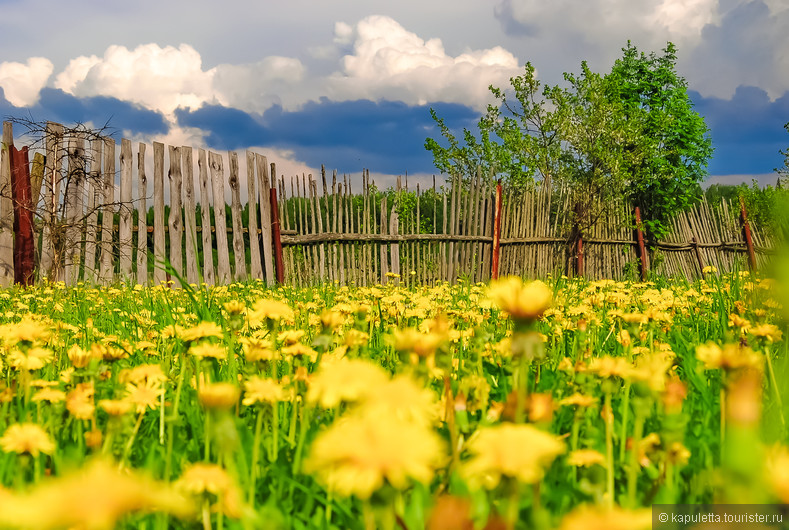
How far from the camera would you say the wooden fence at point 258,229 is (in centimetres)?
735

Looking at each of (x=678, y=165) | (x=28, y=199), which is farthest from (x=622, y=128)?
(x=28, y=199)

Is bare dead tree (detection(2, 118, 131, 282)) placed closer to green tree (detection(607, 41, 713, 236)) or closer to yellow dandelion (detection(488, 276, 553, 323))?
yellow dandelion (detection(488, 276, 553, 323))

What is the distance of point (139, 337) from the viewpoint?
2420mm

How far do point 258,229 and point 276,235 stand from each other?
27cm

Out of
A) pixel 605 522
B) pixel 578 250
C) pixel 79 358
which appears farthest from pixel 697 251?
pixel 605 522

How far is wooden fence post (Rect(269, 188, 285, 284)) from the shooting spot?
339 inches

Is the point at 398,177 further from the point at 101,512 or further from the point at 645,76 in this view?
the point at 645,76

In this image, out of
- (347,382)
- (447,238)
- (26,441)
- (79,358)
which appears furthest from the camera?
(447,238)

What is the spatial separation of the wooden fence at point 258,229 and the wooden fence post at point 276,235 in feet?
0.05

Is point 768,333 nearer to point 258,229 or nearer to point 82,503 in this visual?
point 82,503

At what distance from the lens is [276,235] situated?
8.67 m

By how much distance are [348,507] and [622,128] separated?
1709 cm

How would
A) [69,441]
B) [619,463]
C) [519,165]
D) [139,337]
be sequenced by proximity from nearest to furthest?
[619,463] → [69,441] → [139,337] → [519,165]

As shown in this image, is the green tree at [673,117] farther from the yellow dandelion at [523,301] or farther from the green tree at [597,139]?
the yellow dandelion at [523,301]
